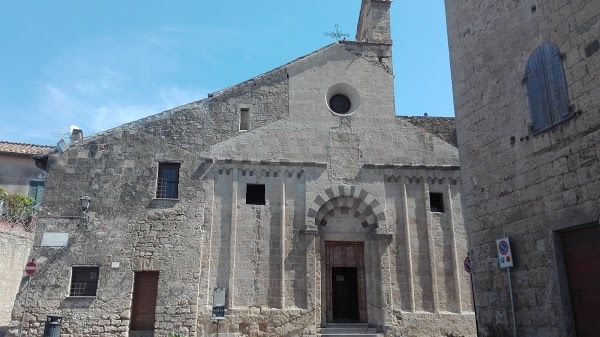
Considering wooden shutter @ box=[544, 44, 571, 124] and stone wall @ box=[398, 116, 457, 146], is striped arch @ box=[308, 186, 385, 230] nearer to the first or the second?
stone wall @ box=[398, 116, 457, 146]

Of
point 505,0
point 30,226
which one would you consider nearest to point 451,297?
point 505,0

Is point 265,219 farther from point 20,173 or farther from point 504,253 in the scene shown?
point 20,173

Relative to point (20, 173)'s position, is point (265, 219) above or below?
below

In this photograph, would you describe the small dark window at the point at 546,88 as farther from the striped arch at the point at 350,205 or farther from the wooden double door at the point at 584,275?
the striped arch at the point at 350,205

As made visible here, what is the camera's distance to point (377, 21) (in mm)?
18609

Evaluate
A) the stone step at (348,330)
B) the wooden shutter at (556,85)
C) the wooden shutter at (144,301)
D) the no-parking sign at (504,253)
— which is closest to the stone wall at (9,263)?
the wooden shutter at (144,301)

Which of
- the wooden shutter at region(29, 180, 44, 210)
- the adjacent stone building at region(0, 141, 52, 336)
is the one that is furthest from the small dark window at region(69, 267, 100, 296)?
the wooden shutter at region(29, 180, 44, 210)

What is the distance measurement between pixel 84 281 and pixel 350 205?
28.1 feet

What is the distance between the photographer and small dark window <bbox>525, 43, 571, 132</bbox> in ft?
27.0

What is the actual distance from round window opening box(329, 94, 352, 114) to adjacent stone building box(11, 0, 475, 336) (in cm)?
10

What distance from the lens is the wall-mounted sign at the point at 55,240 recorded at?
47.9ft

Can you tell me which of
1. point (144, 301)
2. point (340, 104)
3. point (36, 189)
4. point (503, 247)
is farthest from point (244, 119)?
point (36, 189)

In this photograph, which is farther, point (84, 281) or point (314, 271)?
point (314, 271)

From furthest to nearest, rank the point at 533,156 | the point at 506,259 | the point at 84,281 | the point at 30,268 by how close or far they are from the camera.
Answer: the point at 84,281 < the point at 30,268 < the point at 506,259 < the point at 533,156
